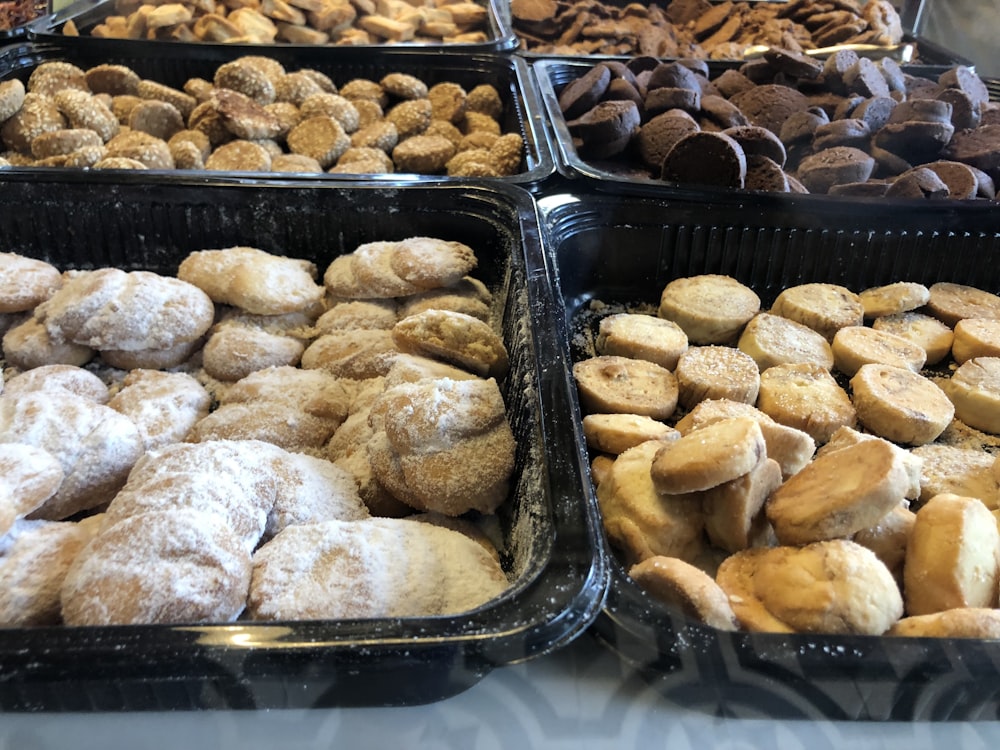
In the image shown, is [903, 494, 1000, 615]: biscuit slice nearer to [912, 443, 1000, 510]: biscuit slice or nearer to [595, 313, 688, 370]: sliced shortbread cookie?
[912, 443, 1000, 510]: biscuit slice

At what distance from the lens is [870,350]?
175cm

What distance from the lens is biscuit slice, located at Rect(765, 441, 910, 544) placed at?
3.28ft

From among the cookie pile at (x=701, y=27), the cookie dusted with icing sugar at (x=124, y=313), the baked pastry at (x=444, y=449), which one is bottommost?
the baked pastry at (x=444, y=449)

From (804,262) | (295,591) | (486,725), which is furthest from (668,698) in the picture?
(804,262)

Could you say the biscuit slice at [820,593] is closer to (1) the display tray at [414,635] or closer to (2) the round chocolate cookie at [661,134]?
(1) the display tray at [414,635]

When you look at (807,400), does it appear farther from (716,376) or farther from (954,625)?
(954,625)

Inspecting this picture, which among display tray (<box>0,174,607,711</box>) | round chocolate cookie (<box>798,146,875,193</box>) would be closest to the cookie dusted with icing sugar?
display tray (<box>0,174,607,711</box>)

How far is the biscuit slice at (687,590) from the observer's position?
95 cm

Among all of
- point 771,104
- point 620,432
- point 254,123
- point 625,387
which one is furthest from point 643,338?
point 254,123

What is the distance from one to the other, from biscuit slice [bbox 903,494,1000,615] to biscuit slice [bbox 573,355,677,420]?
0.59 meters

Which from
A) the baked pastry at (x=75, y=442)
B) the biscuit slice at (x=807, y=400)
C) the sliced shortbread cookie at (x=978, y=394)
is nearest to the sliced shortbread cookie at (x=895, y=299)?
the sliced shortbread cookie at (x=978, y=394)

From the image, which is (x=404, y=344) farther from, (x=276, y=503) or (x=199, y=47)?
(x=199, y=47)

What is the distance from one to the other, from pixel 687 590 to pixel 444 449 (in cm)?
46

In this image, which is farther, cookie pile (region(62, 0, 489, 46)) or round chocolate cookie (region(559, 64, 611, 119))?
cookie pile (region(62, 0, 489, 46))
